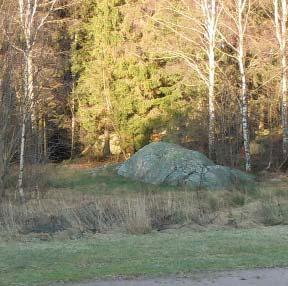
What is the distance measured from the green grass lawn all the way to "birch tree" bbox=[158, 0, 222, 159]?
18720mm

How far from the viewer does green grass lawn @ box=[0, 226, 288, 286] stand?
8109mm

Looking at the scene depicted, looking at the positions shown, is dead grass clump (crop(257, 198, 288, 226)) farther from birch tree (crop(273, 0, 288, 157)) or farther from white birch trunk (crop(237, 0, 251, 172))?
birch tree (crop(273, 0, 288, 157))

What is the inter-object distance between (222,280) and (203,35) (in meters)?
26.3

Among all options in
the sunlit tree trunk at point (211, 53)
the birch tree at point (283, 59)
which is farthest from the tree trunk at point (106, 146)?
the birch tree at point (283, 59)

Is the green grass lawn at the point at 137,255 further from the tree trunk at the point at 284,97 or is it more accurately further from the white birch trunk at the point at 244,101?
the tree trunk at the point at 284,97

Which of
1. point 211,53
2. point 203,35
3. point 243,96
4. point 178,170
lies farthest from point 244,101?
point 203,35

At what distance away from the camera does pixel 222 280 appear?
768 centimetres

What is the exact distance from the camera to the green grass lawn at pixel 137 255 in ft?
26.6

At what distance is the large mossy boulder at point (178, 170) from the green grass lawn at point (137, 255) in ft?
41.9

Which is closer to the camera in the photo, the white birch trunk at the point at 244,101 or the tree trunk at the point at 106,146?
the white birch trunk at the point at 244,101

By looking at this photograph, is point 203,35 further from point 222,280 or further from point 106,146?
Result: point 222,280

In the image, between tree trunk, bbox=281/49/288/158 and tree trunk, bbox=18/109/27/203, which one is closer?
tree trunk, bbox=18/109/27/203

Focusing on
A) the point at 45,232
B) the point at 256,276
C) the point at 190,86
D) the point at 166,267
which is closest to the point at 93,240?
the point at 45,232

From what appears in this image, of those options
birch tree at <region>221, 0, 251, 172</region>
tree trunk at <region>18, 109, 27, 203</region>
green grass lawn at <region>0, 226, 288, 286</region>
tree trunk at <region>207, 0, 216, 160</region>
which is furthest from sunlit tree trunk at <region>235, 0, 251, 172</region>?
green grass lawn at <region>0, 226, 288, 286</region>
